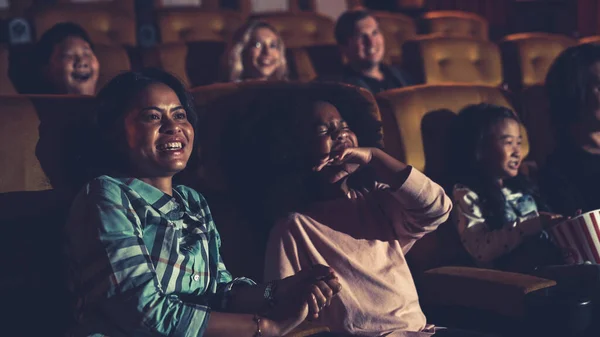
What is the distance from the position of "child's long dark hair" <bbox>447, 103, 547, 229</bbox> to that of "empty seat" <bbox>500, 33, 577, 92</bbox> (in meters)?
1.58

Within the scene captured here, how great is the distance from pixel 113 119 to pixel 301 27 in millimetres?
2546

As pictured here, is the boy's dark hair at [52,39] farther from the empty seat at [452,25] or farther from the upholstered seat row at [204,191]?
the empty seat at [452,25]

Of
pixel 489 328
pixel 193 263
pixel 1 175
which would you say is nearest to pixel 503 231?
pixel 489 328

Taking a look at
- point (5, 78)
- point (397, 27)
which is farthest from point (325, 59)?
point (397, 27)

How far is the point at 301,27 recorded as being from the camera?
11.8 feet

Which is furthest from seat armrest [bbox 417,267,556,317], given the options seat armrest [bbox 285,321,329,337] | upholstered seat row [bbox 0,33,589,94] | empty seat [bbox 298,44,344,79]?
empty seat [bbox 298,44,344,79]

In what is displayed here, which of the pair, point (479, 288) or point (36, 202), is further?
point (479, 288)

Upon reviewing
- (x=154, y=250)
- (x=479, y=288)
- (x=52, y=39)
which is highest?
(x=52, y=39)

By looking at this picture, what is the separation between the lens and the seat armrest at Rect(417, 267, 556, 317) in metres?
1.33

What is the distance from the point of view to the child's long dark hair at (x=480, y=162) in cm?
154

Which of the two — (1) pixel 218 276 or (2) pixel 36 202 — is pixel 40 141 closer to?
(2) pixel 36 202

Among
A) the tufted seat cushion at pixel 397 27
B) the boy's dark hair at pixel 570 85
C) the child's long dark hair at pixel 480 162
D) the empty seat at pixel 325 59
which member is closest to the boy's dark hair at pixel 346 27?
the empty seat at pixel 325 59

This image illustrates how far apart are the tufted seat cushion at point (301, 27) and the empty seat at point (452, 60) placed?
0.69 m

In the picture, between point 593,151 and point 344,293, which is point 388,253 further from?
point 593,151
